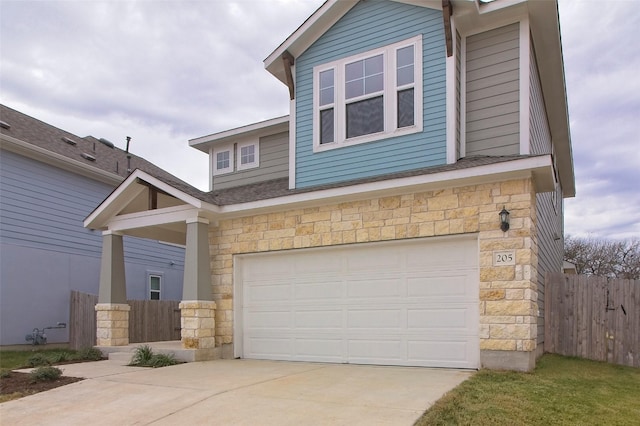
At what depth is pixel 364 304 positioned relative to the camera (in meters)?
8.62

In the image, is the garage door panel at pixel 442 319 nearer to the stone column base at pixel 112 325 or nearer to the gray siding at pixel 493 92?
the gray siding at pixel 493 92

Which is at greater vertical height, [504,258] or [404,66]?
[404,66]

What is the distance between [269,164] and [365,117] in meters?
4.34

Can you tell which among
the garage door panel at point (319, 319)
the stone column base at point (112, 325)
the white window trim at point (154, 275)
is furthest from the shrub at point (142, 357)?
the white window trim at point (154, 275)

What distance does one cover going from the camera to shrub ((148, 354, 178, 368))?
8798mm

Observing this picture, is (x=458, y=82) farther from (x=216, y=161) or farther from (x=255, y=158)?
(x=216, y=161)

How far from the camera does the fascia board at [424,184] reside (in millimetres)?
7190

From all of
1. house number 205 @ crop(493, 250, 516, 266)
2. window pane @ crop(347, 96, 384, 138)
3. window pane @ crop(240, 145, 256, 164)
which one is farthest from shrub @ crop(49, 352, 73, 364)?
house number 205 @ crop(493, 250, 516, 266)

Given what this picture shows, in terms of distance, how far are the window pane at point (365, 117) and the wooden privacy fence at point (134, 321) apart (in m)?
8.27

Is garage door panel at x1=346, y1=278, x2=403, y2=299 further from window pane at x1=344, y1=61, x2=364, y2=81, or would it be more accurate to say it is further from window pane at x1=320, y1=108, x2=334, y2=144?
window pane at x1=344, y1=61, x2=364, y2=81

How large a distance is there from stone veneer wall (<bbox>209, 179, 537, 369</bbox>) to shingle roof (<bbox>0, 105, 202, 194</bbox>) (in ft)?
14.4

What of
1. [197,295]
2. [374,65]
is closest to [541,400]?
[197,295]

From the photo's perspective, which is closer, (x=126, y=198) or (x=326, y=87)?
(x=326, y=87)

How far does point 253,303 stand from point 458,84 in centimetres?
569
